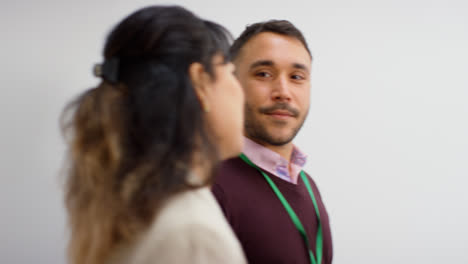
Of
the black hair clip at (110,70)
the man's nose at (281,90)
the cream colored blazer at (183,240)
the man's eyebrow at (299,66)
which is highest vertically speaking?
the black hair clip at (110,70)

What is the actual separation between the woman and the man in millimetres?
332

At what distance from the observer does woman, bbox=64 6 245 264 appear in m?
0.51

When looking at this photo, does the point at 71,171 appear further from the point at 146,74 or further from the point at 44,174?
the point at 44,174

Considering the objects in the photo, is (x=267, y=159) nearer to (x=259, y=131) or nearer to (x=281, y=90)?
(x=259, y=131)

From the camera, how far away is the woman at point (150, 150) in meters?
0.51

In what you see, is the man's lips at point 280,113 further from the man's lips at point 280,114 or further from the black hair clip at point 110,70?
the black hair clip at point 110,70

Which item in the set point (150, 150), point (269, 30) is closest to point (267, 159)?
point (269, 30)

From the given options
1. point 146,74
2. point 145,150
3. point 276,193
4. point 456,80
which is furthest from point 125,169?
point 456,80

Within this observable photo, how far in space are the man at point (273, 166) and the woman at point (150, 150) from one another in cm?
33

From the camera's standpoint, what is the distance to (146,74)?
555mm

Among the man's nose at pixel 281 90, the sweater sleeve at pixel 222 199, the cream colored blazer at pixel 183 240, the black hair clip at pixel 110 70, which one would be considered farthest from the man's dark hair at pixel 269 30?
the cream colored blazer at pixel 183 240

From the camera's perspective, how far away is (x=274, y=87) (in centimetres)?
99

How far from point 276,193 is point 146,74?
1.73 feet

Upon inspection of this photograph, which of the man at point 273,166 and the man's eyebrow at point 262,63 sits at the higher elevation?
the man's eyebrow at point 262,63
